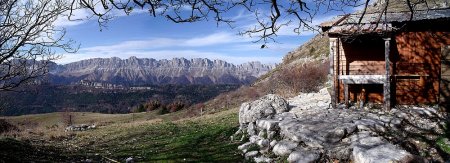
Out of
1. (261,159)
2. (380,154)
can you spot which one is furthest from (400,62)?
(380,154)

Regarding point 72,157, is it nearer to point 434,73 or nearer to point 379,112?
point 379,112

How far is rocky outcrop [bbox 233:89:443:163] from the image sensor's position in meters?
11.3

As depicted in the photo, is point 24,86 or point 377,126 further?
point 24,86

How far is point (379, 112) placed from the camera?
16.1 meters

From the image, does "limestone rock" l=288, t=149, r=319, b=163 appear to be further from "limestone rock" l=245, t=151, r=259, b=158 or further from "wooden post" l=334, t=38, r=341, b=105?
"wooden post" l=334, t=38, r=341, b=105

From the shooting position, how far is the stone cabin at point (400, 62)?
16.2 metres

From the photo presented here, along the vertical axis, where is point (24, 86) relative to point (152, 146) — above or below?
above

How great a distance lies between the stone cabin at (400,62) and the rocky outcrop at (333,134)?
4.39ft

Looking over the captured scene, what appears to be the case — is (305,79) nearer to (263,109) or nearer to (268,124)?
(263,109)

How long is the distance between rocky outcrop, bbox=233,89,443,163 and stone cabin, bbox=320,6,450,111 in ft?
4.39

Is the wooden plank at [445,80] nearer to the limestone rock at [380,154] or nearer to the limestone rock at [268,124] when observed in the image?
the limestone rock at [380,154]

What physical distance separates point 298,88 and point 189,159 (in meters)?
21.1

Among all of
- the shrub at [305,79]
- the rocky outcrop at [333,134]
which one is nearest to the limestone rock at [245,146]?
the rocky outcrop at [333,134]

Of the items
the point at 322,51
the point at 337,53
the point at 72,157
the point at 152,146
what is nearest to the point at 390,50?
the point at 337,53
